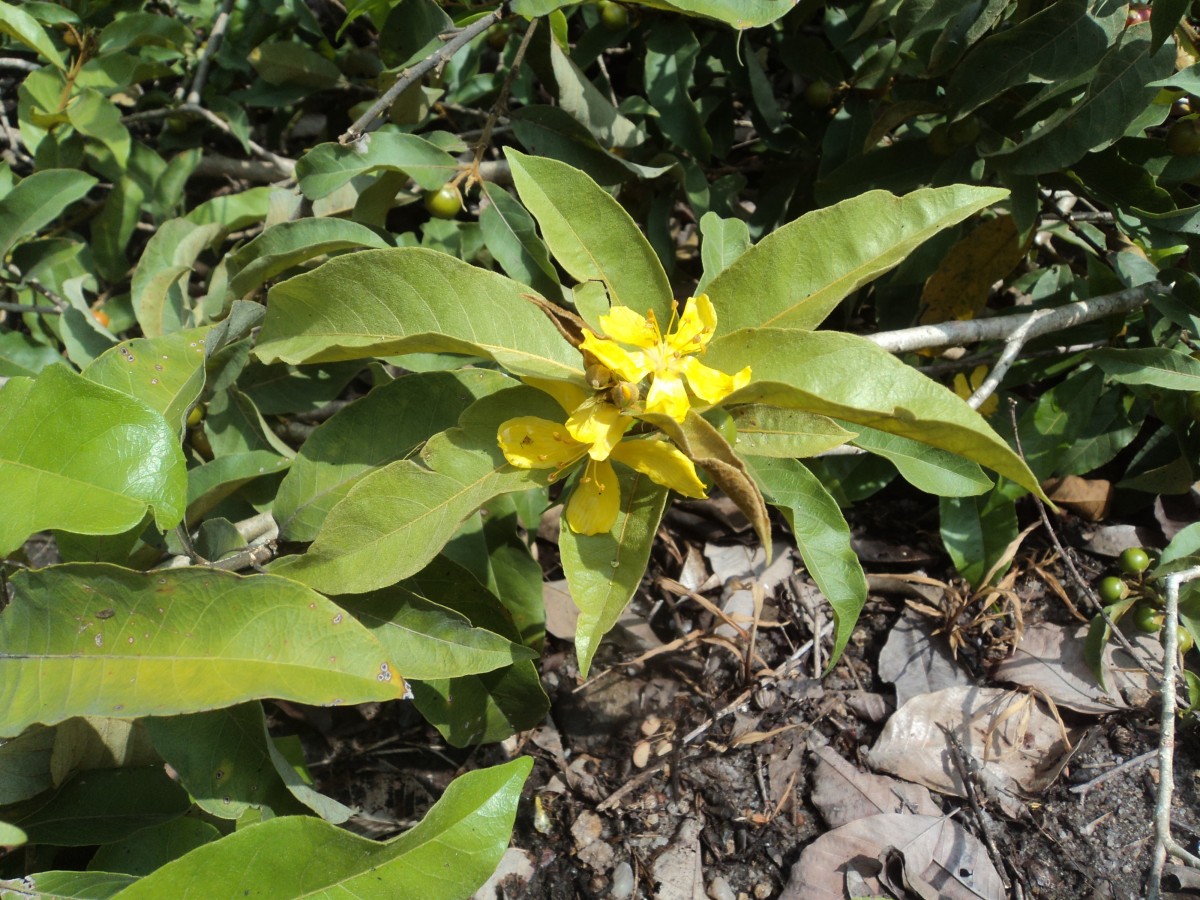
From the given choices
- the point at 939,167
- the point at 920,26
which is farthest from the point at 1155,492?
the point at 920,26

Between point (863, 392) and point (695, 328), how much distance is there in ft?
0.83

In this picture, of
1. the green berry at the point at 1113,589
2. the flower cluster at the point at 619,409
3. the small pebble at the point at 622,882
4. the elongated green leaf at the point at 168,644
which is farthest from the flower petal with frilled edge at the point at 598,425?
the green berry at the point at 1113,589

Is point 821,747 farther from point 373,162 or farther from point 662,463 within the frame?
point 373,162

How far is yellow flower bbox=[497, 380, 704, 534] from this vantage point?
4.00 ft

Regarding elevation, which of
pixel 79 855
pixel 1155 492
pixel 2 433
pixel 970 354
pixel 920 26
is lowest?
pixel 79 855

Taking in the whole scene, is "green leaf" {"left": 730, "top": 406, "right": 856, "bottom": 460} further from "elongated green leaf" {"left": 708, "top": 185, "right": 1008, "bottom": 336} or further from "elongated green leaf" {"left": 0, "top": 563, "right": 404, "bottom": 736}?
"elongated green leaf" {"left": 0, "top": 563, "right": 404, "bottom": 736}

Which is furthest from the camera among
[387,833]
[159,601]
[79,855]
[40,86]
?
[40,86]

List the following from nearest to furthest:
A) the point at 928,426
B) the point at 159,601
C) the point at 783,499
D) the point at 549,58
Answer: the point at 928,426 → the point at 159,601 → the point at 783,499 → the point at 549,58

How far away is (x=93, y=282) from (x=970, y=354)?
94.3 inches

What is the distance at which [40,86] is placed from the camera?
7.59ft

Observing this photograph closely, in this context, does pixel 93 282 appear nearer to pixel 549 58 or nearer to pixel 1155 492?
pixel 549 58

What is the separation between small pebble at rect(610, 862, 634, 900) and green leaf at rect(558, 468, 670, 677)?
0.91 m

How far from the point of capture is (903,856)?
1926 mm

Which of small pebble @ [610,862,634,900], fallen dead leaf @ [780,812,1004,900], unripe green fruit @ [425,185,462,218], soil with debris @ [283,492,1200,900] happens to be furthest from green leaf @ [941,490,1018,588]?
unripe green fruit @ [425,185,462,218]
